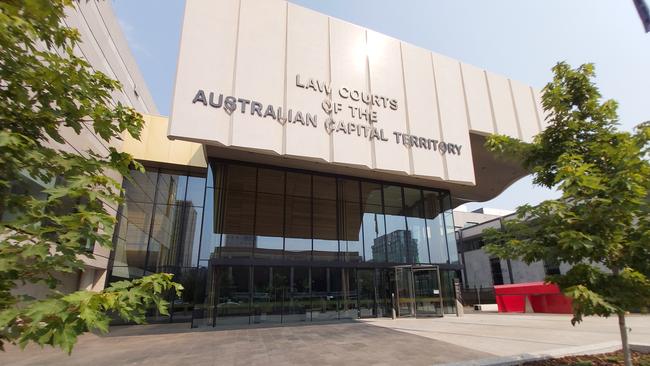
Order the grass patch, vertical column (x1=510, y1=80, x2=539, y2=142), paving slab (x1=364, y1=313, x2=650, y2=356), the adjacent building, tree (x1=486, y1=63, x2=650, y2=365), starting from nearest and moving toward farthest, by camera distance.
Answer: tree (x1=486, y1=63, x2=650, y2=365) < the grass patch < paving slab (x1=364, y1=313, x2=650, y2=356) < vertical column (x1=510, y1=80, x2=539, y2=142) < the adjacent building

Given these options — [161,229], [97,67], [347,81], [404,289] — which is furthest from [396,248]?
[97,67]

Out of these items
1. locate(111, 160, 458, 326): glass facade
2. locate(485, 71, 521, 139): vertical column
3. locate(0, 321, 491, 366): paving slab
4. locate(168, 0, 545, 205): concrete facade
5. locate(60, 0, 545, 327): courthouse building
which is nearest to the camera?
locate(0, 321, 491, 366): paving slab

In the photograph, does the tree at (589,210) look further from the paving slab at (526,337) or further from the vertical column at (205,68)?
the vertical column at (205,68)

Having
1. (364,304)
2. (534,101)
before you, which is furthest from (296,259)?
(534,101)

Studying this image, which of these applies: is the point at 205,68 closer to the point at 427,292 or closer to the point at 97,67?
the point at 97,67

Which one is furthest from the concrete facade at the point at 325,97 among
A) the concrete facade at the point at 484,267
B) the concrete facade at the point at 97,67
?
the concrete facade at the point at 484,267

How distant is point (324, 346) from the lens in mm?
10258

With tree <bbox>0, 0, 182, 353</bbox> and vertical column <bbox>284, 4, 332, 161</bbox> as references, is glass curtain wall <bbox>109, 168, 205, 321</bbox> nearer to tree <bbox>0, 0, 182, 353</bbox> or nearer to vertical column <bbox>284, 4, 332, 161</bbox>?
vertical column <bbox>284, 4, 332, 161</bbox>

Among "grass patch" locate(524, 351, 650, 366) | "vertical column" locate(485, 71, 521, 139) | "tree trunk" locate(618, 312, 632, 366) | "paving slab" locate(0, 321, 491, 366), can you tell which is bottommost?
"paving slab" locate(0, 321, 491, 366)

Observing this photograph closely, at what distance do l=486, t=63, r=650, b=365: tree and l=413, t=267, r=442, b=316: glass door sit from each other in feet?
43.4

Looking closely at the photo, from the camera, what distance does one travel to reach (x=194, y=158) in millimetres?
20625

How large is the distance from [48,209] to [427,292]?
19.4 metres

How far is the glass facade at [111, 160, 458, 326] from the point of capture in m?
16.7

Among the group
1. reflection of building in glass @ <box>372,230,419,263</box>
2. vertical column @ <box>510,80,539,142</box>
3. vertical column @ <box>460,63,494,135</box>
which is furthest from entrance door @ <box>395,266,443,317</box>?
vertical column @ <box>510,80,539,142</box>
